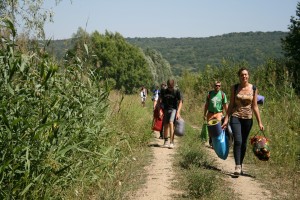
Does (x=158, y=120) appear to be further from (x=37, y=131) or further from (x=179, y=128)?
(x=37, y=131)

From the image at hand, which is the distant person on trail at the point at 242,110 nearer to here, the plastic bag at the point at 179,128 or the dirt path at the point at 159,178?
the dirt path at the point at 159,178

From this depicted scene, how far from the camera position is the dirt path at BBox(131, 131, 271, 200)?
4918 millimetres

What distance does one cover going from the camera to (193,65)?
166m

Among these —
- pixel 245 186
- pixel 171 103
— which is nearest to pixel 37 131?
pixel 245 186

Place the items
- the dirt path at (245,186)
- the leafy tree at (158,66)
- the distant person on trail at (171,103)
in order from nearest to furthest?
the dirt path at (245,186) → the distant person on trail at (171,103) → the leafy tree at (158,66)

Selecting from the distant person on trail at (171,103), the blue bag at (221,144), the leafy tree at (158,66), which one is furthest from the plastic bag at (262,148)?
the leafy tree at (158,66)

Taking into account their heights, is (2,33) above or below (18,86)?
above

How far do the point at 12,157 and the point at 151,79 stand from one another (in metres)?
76.3

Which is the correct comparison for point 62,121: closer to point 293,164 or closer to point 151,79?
point 293,164

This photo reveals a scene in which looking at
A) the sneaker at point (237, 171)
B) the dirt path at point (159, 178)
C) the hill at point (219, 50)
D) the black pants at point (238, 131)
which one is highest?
the hill at point (219, 50)

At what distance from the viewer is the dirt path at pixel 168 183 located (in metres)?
4.92

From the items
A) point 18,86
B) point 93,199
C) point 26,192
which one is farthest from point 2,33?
point 93,199

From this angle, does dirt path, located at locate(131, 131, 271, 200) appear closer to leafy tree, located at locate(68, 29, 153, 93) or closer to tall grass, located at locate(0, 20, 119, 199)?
tall grass, located at locate(0, 20, 119, 199)

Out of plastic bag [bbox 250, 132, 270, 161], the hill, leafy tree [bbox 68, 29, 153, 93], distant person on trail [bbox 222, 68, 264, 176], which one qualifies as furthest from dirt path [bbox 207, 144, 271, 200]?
the hill
